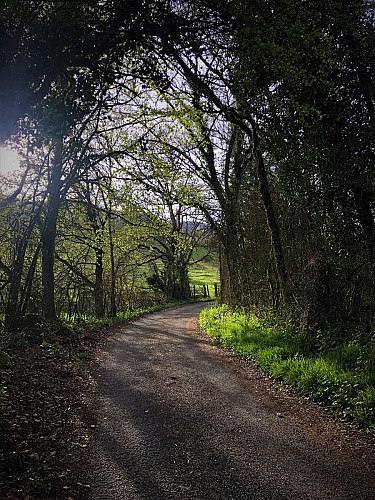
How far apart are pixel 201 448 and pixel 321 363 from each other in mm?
3312

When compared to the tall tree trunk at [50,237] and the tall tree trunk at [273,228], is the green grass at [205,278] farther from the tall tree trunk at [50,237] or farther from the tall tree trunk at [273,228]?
the tall tree trunk at [273,228]

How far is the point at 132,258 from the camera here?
28.0m

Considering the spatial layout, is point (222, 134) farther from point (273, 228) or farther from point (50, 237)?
point (50, 237)

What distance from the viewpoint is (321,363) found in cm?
740

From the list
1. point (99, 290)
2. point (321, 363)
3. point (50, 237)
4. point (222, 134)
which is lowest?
point (321, 363)

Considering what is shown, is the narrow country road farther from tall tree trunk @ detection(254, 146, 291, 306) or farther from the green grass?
the green grass

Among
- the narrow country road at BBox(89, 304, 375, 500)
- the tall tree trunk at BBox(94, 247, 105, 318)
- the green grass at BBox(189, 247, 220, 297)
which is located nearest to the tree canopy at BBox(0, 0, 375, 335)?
the tall tree trunk at BBox(94, 247, 105, 318)

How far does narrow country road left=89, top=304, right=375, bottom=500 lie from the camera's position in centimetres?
406

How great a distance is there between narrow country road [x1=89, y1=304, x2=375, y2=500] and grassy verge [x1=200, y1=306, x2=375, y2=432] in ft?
2.93

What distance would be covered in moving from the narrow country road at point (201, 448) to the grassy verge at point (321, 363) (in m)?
0.89

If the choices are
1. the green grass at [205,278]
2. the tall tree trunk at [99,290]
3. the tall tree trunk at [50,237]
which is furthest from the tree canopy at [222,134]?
the green grass at [205,278]

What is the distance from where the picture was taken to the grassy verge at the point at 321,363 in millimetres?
6105

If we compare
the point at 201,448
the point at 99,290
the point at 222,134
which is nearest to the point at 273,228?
the point at 222,134

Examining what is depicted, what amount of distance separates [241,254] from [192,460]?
11972 mm
